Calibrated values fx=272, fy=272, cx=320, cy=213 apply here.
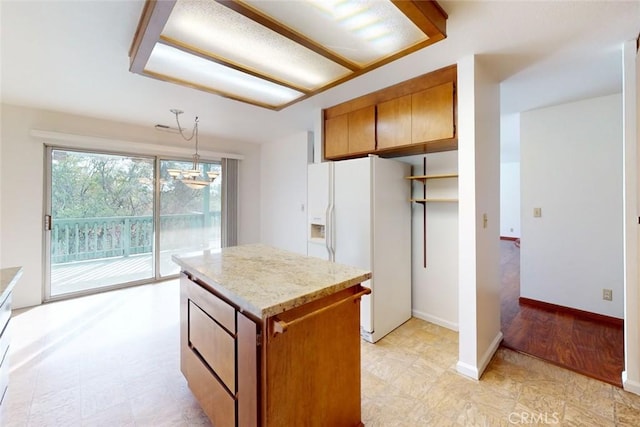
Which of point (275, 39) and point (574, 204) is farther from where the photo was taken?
point (574, 204)

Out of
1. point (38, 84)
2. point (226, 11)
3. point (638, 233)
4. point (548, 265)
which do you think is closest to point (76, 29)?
point (226, 11)

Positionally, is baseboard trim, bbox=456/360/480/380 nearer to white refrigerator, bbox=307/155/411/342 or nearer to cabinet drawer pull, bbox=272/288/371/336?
white refrigerator, bbox=307/155/411/342

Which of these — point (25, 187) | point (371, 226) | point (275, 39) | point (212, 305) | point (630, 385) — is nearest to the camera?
point (212, 305)

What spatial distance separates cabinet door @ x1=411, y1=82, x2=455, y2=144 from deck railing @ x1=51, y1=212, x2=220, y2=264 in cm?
394

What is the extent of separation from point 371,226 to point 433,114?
3.70 feet

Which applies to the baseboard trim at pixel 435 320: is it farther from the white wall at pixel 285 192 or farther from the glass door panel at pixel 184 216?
the glass door panel at pixel 184 216

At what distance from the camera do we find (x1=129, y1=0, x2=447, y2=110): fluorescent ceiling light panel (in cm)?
144

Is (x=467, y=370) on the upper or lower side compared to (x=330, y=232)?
lower

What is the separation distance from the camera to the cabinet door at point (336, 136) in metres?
3.10

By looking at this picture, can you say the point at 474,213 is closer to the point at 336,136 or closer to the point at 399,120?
the point at 399,120

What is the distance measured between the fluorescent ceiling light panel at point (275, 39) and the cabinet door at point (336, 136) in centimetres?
82

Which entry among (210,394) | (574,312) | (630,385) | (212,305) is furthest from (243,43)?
(574,312)

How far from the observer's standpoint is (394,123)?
2.65 metres

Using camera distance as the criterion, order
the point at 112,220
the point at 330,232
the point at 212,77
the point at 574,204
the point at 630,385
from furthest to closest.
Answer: the point at 112,220
the point at 574,204
the point at 330,232
the point at 212,77
the point at 630,385
